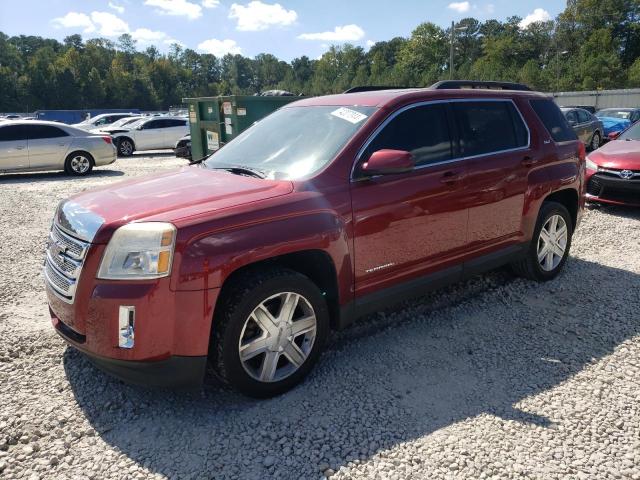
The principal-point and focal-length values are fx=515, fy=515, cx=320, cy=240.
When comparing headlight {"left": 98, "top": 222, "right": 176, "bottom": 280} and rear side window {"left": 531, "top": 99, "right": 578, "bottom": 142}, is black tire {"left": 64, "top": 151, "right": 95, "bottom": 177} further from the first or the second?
headlight {"left": 98, "top": 222, "right": 176, "bottom": 280}

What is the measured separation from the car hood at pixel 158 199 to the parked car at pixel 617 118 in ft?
63.9

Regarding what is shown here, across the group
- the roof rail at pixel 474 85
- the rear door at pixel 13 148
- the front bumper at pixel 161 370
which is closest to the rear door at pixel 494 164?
the roof rail at pixel 474 85

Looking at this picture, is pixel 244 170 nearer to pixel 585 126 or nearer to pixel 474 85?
pixel 474 85

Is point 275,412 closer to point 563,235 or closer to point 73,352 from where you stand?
point 73,352

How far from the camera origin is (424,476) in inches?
99.2

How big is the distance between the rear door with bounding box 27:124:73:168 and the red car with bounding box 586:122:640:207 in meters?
12.1

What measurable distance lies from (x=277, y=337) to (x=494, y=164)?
7.79ft

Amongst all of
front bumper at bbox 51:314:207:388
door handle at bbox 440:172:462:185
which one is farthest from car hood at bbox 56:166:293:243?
door handle at bbox 440:172:462:185

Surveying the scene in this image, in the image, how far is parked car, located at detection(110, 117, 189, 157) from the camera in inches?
772

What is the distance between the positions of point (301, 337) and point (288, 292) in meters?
0.39

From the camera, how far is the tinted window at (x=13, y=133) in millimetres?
12609

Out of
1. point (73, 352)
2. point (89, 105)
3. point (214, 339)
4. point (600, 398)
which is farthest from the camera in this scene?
point (89, 105)

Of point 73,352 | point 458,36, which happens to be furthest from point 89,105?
point 73,352

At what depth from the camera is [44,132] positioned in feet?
43.1
